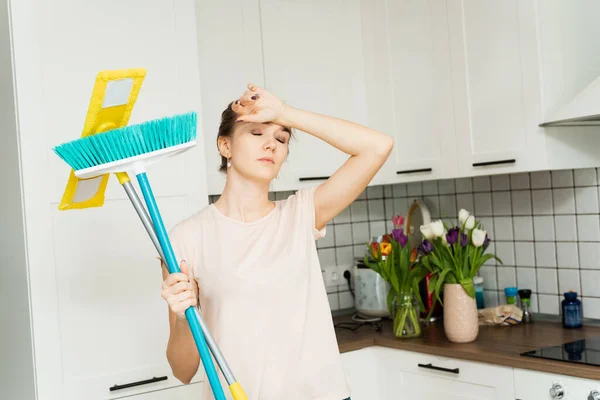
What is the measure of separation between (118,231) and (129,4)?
700mm

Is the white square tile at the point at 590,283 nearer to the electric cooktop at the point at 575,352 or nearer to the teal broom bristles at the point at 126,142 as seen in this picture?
the electric cooktop at the point at 575,352

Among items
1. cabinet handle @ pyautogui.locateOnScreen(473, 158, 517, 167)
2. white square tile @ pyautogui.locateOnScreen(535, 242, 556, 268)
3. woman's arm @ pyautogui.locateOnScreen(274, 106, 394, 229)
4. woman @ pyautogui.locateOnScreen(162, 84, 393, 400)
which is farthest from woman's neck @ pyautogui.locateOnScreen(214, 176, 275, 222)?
white square tile @ pyautogui.locateOnScreen(535, 242, 556, 268)

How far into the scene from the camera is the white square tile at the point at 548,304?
2779 mm

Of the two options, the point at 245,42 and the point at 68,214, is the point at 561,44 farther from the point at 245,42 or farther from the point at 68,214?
the point at 68,214

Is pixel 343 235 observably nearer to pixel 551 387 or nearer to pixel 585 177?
pixel 585 177

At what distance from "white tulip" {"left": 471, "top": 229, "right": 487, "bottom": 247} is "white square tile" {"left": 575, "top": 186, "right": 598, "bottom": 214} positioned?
15.4 inches

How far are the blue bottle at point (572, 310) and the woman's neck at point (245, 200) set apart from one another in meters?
1.41

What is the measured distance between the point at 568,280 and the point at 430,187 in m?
0.75

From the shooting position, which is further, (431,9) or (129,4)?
(431,9)

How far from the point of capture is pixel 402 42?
291cm

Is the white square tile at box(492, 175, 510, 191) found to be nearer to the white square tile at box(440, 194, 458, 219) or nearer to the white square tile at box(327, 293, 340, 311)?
the white square tile at box(440, 194, 458, 219)

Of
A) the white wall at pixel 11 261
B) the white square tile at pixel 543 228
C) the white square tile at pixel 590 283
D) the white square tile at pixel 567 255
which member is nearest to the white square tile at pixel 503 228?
the white square tile at pixel 543 228

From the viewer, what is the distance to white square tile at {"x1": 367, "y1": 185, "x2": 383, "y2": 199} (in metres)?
3.44

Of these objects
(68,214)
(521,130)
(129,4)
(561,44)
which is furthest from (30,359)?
(561,44)
